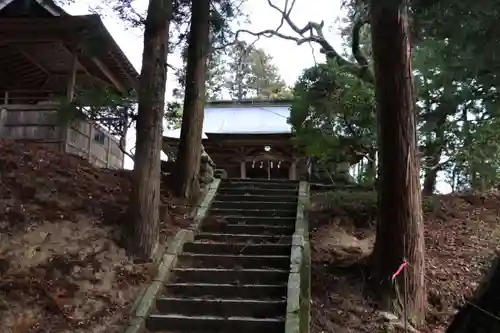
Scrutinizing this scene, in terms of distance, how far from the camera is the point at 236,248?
7.43 metres

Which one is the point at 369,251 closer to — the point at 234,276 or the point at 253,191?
the point at 234,276

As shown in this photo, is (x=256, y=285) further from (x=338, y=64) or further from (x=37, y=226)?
(x=338, y=64)

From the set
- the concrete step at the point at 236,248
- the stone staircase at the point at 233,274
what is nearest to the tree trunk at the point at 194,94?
the stone staircase at the point at 233,274

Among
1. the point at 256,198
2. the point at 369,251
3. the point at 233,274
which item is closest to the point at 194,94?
the point at 256,198

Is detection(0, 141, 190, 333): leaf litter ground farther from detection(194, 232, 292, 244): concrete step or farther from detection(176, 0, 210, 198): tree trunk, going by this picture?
detection(176, 0, 210, 198): tree trunk

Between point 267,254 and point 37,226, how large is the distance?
3.10 metres

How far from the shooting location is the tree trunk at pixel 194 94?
934 centimetres

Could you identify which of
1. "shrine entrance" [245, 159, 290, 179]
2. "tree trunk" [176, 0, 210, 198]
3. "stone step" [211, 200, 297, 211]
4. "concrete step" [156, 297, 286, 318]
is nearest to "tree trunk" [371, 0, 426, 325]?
"concrete step" [156, 297, 286, 318]

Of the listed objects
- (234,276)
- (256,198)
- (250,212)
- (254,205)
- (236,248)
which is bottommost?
(234,276)

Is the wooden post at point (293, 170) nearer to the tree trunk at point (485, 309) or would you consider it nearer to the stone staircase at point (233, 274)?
the stone staircase at point (233, 274)

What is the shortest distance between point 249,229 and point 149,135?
2320 mm

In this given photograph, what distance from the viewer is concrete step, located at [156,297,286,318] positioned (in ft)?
19.2

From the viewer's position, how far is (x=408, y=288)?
6121mm

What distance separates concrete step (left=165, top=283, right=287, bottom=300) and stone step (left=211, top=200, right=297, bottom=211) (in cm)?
306
